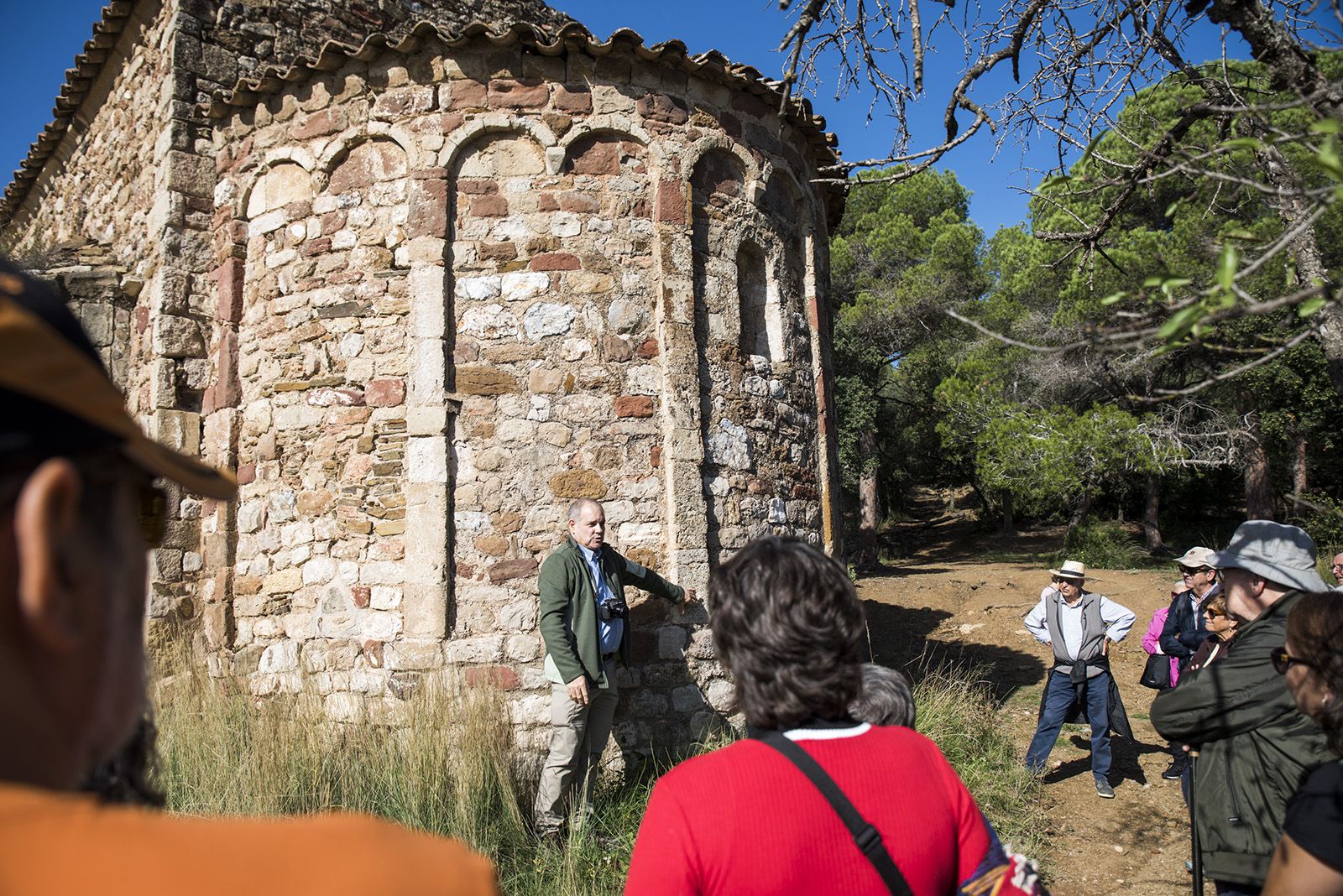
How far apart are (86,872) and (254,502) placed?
654cm

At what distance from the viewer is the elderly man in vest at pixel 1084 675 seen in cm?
678

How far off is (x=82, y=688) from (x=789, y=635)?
4.57ft

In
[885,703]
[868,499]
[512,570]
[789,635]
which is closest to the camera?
[789,635]

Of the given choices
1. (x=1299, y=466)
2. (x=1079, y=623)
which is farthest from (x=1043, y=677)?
(x=1299, y=466)

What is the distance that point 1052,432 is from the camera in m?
16.8

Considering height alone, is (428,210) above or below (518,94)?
below

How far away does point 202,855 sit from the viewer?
0.60 m

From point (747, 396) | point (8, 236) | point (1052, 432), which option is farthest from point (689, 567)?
point (1052, 432)

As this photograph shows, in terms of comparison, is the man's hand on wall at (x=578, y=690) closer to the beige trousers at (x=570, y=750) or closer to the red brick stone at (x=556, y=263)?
the beige trousers at (x=570, y=750)

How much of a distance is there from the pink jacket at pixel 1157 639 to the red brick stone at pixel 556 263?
5.00 meters

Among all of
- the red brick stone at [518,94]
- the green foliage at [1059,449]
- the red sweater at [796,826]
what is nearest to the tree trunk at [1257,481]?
the green foliage at [1059,449]

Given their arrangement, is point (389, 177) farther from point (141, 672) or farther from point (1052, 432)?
point (1052, 432)

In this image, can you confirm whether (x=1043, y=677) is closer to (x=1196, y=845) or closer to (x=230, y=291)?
(x=1196, y=845)

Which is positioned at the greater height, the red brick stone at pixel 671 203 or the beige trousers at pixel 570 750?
the red brick stone at pixel 671 203
